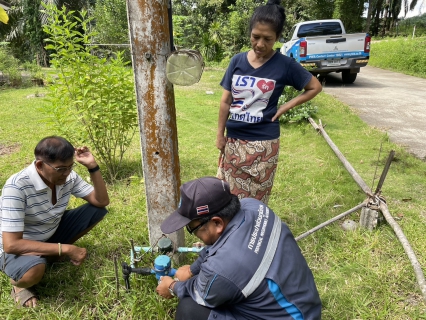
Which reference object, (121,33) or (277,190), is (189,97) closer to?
(277,190)

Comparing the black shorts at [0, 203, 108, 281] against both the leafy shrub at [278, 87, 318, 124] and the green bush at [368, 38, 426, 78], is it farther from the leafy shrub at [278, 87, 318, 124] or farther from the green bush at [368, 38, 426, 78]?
the green bush at [368, 38, 426, 78]

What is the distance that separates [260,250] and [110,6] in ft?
64.1

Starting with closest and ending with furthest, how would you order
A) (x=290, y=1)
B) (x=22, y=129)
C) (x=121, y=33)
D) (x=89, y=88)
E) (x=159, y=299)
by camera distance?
(x=159, y=299), (x=89, y=88), (x=22, y=129), (x=121, y=33), (x=290, y=1)

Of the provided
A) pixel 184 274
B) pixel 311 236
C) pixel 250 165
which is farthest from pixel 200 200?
pixel 311 236

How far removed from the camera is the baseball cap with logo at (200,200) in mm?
1493

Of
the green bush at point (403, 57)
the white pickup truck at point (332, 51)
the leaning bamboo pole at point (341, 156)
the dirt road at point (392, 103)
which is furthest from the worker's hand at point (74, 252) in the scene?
the green bush at point (403, 57)

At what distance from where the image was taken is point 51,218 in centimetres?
229

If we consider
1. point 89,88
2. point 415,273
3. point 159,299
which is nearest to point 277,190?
point 415,273

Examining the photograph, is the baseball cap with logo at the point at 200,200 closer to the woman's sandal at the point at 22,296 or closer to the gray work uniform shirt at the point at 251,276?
the gray work uniform shirt at the point at 251,276

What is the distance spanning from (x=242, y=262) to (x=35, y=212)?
153cm

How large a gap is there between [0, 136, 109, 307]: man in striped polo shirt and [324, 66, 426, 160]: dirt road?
466 centimetres

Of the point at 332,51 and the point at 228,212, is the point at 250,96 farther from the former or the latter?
the point at 332,51

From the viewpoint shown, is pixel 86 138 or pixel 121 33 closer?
pixel 86 138

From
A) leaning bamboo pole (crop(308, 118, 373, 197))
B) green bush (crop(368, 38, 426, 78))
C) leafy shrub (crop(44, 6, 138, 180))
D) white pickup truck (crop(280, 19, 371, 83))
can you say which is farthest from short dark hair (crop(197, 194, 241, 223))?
green bush (crop(368, 38, 426, 78))
